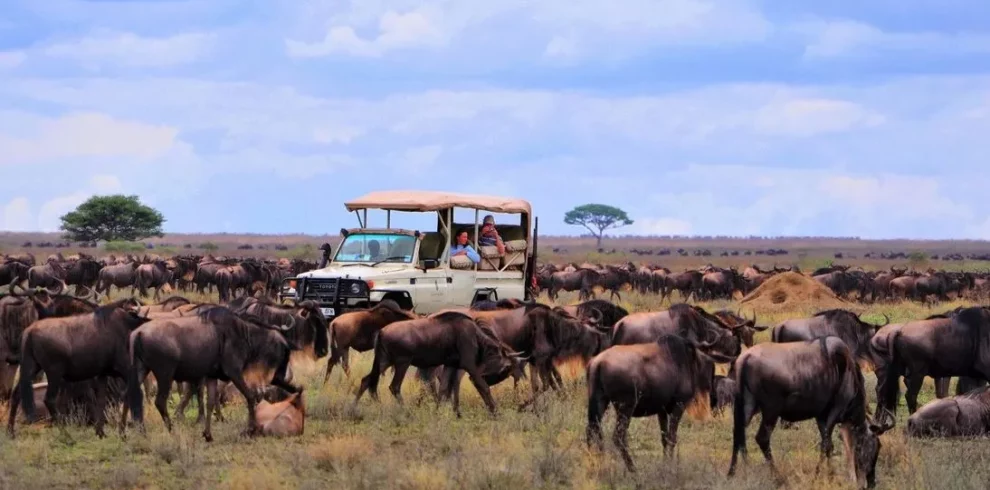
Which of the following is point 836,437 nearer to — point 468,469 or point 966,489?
point 966,489

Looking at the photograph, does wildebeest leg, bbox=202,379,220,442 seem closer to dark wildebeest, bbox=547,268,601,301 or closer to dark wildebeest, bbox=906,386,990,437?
dark wildebeest, bbox=906,386,990,437

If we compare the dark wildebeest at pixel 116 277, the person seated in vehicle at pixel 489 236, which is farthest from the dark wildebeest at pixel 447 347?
the dark wildebeest at pixel 116 277

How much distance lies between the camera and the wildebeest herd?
9906 millimetres

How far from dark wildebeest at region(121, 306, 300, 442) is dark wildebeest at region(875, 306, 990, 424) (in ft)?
20.7

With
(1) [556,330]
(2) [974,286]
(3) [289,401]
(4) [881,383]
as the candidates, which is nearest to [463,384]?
(1) [556,330]

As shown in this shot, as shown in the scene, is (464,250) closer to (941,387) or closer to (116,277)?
(941,387)

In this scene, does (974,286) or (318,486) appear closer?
(318,486)

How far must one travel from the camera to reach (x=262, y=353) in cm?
1200

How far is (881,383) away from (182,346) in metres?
7.62

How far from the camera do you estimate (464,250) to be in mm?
18984

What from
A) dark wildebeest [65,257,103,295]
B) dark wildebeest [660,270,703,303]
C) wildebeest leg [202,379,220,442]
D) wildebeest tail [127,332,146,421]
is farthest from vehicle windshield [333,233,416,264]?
dark wildebeest [660,270,703,303]

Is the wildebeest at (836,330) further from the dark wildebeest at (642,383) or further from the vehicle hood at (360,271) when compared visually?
the vehicle hood at (360,271)

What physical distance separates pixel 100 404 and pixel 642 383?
17.7ft

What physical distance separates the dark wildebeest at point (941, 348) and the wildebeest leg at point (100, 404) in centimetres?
790
